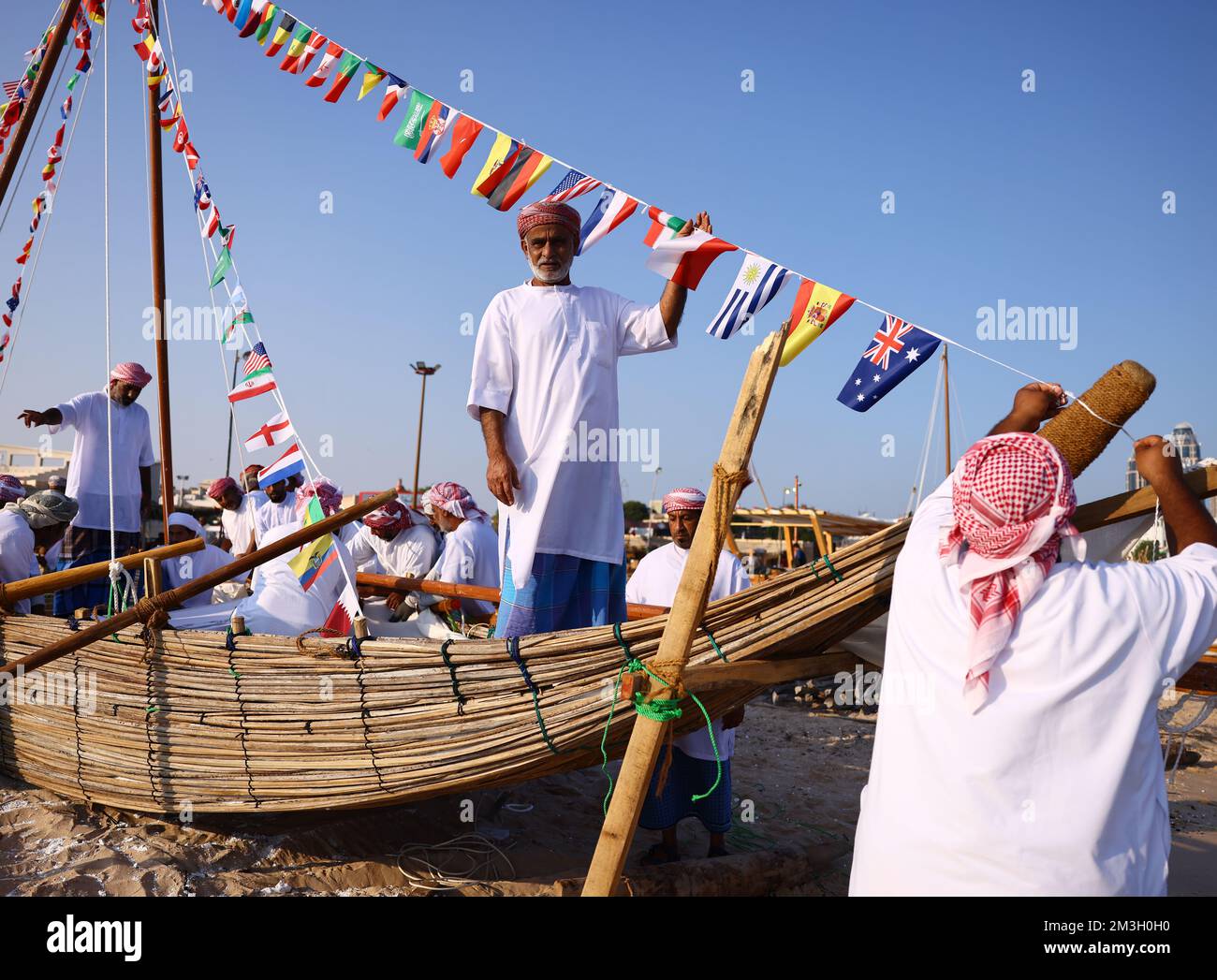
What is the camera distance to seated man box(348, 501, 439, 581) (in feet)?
20.8

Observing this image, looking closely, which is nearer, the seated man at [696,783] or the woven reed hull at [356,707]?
the woven reed hull at [356,707]

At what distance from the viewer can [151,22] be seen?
18.3 ft

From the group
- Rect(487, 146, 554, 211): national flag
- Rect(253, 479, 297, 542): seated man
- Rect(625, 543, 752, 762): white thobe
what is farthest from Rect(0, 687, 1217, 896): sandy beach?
Rect(253, 479, 297, 542): seated man

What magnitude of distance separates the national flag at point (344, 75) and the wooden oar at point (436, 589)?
8.56 feet

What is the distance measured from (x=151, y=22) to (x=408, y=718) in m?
5.10

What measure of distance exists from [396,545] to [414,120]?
126 inches

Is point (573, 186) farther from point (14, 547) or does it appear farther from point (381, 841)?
point (14, 547)

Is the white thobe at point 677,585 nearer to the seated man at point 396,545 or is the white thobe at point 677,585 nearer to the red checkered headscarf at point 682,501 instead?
the red checkered headscarf at point 682,501

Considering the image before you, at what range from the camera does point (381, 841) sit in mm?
3846

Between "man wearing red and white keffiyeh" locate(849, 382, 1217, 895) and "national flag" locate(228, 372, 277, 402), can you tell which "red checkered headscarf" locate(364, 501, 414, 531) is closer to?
"national flag" locate(228, 372, 277, 402)

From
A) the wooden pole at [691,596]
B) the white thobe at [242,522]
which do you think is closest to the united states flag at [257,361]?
the wooden pole at [691,596]

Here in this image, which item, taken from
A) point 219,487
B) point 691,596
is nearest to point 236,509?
point 219,487

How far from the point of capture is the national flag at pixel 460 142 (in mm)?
3906
